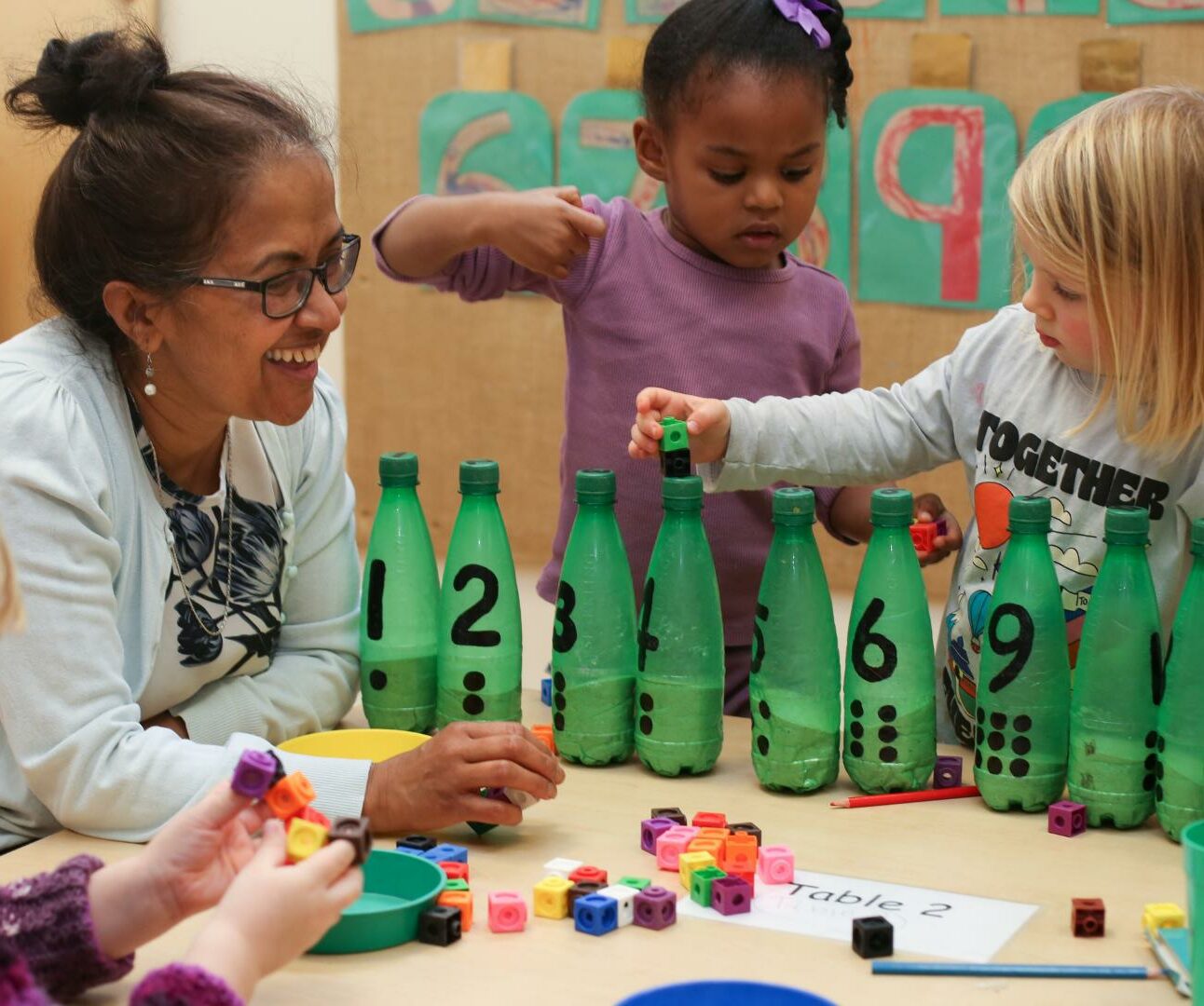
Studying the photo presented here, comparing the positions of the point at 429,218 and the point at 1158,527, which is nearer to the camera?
the point at 1158,527

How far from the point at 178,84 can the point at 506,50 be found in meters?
1.79

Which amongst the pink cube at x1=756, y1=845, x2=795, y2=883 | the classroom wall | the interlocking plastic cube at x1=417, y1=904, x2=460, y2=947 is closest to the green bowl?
the interlocking plastic cube at x1=417, y1=904, x2=460, y2=947

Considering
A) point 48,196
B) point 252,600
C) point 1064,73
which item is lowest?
point 252,600

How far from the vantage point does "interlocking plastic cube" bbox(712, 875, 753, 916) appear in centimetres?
96

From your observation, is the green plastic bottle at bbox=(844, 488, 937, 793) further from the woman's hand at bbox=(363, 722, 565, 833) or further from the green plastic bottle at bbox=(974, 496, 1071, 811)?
the woman's hand at bbox=(363, 722, 565, 833)

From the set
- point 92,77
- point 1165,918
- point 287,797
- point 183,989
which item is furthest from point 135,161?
point 1165,918

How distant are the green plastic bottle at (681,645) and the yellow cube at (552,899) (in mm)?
265

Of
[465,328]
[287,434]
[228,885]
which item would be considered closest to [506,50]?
[465,328]

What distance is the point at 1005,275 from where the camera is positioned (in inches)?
104

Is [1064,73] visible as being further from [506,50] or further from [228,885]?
[228,885]

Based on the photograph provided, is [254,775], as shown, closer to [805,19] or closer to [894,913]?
[894,913]

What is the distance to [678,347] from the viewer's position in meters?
1.59

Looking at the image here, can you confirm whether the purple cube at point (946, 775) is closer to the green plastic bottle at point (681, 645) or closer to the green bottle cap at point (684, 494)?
the green plastic bottle at point (681, 645)

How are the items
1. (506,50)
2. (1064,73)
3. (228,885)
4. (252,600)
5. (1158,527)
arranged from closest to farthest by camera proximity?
1. (228,885)
2. (1158,527)
3. (252,600)
4. (1064,73)
5. (506,50)
